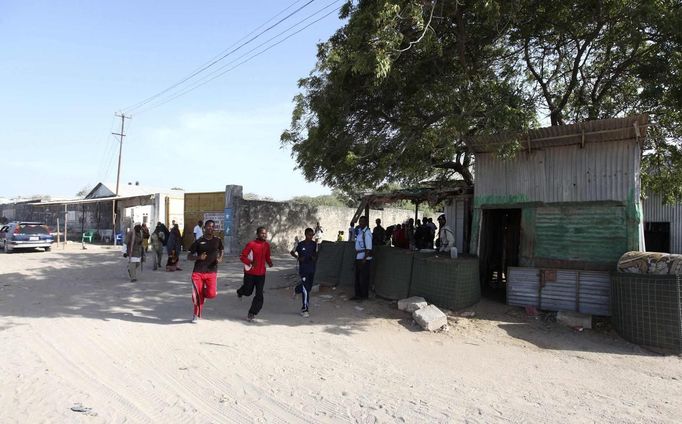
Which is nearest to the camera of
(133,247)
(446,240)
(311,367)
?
(311,367)

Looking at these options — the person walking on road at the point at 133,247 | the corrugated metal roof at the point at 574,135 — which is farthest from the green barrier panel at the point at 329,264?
the person walking on road at the point at 133,247

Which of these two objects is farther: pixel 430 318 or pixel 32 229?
pixel 32 229

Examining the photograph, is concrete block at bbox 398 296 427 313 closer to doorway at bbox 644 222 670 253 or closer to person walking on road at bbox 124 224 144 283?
person walking on road at bbox 124 224 144 283

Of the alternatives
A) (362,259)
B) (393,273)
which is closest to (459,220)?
(393,273)

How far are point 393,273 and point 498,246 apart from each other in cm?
434

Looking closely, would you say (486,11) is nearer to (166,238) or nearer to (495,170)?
(495,170)

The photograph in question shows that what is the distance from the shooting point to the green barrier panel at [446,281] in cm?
827

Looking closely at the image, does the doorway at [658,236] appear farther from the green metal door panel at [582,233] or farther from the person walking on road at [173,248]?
the person walking on road at [173,248]

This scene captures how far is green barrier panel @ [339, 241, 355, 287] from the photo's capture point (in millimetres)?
10352

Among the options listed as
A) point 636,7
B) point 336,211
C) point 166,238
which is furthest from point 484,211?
point 336,211

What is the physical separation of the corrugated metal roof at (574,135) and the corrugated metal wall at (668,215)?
10009 mm

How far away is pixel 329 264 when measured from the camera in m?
10.8

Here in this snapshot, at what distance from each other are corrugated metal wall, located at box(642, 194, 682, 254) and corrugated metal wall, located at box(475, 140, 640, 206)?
9890mm

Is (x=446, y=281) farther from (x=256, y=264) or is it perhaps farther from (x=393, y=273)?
(x=256, y=264)
